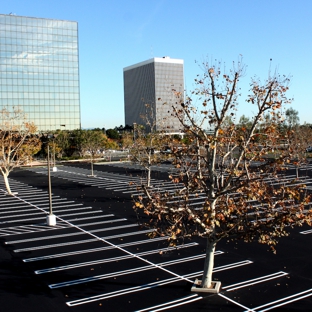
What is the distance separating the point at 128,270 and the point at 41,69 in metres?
85.8

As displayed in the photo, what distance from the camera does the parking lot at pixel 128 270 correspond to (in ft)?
36.7

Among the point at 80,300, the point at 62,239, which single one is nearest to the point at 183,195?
the point at 80,300

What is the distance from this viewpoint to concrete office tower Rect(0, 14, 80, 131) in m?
90.0

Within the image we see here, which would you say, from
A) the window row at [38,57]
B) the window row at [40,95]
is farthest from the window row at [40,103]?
the window row at [38,57]

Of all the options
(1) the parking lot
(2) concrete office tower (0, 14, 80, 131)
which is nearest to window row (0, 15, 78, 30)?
(2) concrete office tower (0, 14, 80, 131)

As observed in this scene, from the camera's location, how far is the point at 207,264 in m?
11.6

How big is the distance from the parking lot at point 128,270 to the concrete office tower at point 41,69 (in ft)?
245

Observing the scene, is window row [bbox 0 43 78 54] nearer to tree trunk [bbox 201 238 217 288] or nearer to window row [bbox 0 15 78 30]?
window row [bbox 0 15 78 30]

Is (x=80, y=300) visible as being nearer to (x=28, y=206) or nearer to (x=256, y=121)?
(x=256, y=121)

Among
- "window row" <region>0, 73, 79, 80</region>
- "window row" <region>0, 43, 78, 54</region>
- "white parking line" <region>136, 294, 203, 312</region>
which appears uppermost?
"window row" <region>0, 43, 78, 54</region>

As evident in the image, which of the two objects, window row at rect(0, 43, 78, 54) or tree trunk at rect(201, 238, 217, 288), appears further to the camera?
window row at rect(0, 43, 78, 54)

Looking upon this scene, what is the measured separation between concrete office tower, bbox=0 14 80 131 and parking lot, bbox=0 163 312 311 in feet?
245

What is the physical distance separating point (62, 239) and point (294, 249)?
9.50 metres

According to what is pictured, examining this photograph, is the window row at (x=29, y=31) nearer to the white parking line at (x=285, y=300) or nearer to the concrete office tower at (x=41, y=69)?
the concrete office tower at (x=41, y=69)
